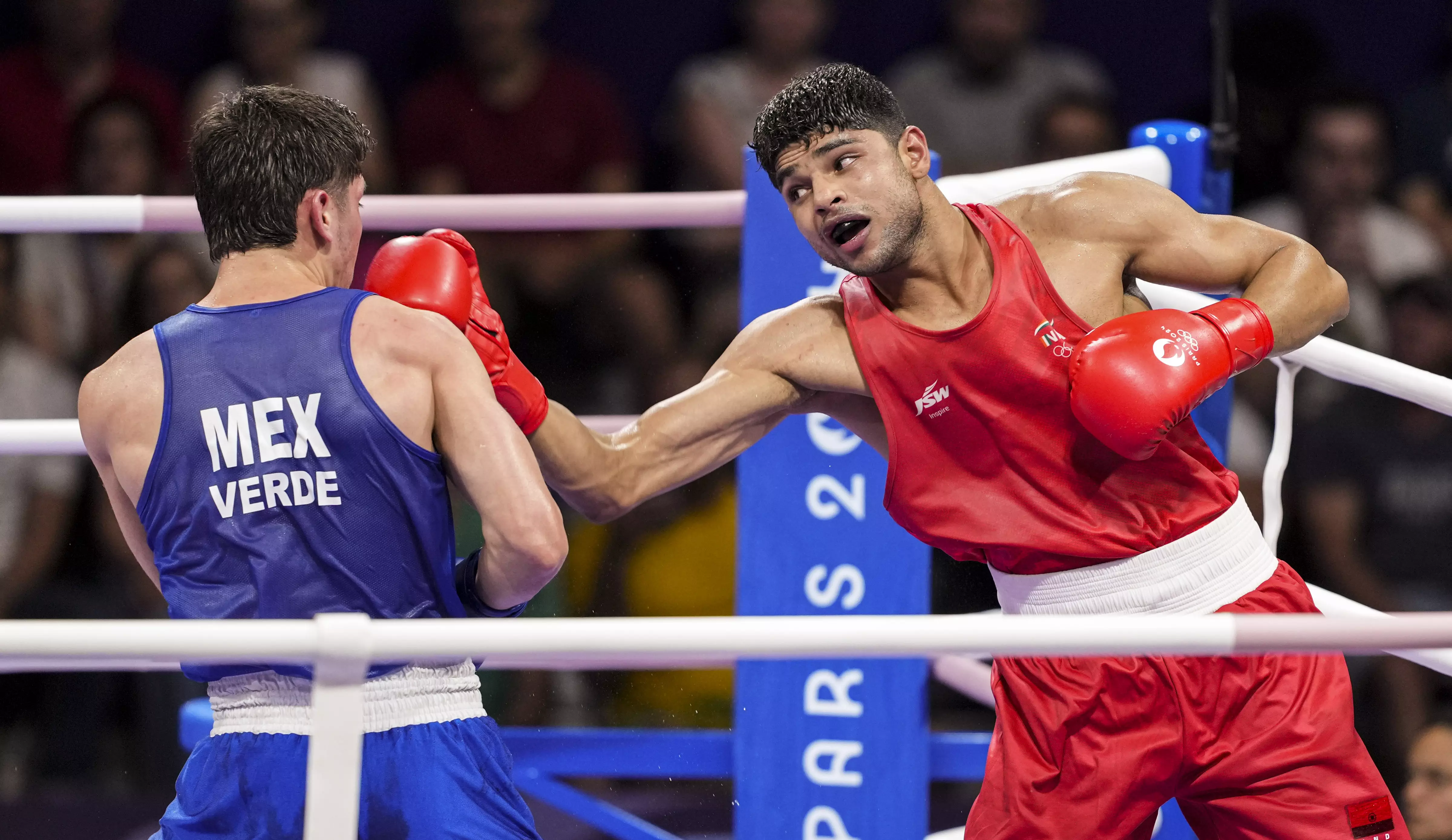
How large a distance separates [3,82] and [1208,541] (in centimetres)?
390

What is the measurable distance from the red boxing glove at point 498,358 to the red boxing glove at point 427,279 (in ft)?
0.05

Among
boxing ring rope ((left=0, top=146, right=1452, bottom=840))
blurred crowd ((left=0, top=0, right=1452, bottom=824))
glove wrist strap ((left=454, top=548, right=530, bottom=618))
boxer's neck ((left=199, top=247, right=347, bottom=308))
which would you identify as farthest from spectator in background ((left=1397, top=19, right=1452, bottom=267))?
boxer's neck ((left=199, top=247, right=347, bottom=308))

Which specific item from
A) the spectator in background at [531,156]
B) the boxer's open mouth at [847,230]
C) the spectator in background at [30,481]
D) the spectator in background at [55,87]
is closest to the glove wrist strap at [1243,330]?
the boxer's open mouth at [847,230]

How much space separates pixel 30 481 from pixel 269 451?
2.68m

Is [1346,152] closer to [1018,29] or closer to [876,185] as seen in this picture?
[1018,29]

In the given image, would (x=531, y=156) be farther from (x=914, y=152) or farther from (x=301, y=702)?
(x=301, y=702)

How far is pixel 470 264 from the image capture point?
73.6 inches

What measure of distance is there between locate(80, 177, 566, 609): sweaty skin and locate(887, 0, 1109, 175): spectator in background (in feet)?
9.78

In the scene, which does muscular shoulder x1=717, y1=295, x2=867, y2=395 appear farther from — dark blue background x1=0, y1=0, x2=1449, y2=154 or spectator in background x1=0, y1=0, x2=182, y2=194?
spectator in background x1=0, y1=0, x2=182, y2=194

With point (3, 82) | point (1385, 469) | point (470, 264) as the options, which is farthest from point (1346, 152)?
point (3, 82)

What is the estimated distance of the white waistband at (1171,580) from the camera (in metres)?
1.83

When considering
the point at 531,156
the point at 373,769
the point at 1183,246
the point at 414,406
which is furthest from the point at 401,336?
the point at 531,156

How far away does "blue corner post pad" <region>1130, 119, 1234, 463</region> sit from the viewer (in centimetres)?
222

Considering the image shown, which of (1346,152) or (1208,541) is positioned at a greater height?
(1346,152)
